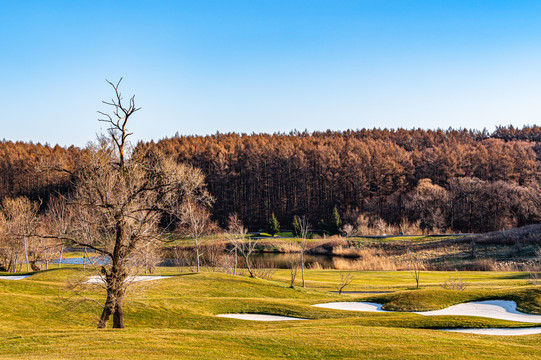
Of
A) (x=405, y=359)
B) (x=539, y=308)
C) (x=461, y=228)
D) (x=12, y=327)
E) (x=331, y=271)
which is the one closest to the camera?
(x=405, y=359)

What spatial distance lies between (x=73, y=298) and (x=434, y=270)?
36908 millimetres

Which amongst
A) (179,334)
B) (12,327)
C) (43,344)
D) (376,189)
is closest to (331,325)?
(179,334)

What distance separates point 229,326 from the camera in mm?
16688

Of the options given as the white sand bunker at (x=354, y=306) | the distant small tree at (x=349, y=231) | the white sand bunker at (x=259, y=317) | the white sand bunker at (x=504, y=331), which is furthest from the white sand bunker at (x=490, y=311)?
the distant small tree at (x=349, y=231)

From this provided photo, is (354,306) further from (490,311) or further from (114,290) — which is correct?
(114,290)

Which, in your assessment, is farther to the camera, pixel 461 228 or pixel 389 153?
pixel 389 153

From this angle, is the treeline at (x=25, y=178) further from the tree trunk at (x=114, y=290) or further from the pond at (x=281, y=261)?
the tree trunk at (x=114, y=290)

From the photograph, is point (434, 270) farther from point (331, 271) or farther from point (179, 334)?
point (179, 334)

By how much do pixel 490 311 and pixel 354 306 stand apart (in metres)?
6.28

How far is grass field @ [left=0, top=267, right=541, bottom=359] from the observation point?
11.4 m

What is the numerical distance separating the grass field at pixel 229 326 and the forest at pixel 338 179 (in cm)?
5842

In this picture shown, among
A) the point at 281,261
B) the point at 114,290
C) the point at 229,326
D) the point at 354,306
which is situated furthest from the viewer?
the point at 281,261

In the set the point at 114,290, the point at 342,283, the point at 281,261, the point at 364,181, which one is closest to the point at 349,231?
the point at 281,261

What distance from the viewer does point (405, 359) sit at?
10.9 meters
